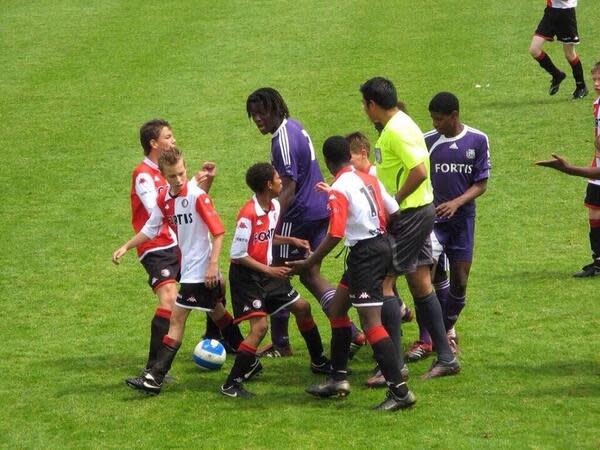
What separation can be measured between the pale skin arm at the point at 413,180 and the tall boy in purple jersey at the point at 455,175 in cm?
89

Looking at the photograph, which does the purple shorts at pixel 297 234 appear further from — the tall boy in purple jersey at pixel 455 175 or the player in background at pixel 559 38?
the player in background at pixel 559 38

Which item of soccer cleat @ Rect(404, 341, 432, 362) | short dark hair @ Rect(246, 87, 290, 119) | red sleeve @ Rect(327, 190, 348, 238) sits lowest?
soccer cleat @ Rect(404, 341, 432, 362)

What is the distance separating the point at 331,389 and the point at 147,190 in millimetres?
2206

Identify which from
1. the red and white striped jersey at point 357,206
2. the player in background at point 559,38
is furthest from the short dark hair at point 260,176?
the player in background at point 559,38

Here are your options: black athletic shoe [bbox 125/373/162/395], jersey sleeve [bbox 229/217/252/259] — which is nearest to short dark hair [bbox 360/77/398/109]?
jersey sleeve [bbox 229/217/252/259]

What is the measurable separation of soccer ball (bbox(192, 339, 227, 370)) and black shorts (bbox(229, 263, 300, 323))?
488mm

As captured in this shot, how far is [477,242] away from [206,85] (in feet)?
24.7

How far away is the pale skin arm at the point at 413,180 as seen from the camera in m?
8.59

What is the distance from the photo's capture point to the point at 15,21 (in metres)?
23.8

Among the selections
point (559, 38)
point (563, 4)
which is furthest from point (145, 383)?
point (563, 4)

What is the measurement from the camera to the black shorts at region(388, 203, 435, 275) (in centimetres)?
869

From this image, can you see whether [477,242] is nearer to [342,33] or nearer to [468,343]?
[468,343]

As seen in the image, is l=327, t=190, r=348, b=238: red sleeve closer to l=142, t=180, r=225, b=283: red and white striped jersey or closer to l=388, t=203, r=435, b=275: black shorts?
l=388, t=203, r=435, b=275: black shorts

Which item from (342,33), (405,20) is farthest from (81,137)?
(405,20)
